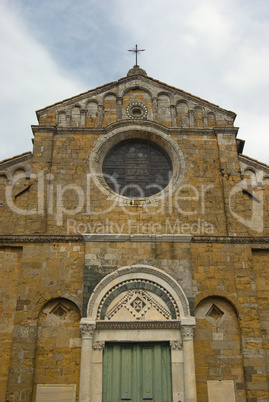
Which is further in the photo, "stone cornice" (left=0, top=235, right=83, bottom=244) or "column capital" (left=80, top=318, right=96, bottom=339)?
"stone cornice" (left=0, top=235, right=83, bottom=244)

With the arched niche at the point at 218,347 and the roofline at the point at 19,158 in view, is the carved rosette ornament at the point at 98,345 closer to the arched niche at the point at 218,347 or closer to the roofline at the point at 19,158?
the arched niche at the point at 218,347

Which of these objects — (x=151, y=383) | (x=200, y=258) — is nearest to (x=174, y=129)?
(x=200, y=258)

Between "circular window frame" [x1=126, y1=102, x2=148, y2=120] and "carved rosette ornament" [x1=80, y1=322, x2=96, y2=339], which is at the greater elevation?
"circular window frame" [x1=126, y1=102, x2=148, y2=120]

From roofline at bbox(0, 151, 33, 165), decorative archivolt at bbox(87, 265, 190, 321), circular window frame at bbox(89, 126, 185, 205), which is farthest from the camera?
roofline at bbox(0, 151, 33, 165)

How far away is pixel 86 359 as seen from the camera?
945 centimetres

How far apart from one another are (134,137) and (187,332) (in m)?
5.66

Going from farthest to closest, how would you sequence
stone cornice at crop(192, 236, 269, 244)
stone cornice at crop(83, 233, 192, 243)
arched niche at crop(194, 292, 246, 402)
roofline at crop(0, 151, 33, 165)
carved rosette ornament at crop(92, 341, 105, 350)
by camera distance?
roofline at crop(0, 151, 33, 165) < stone cornice at crop(192, 236, 269, 244) < stone cornice at crop(83, 233, 192, 243) < carved rosette ornament at crop(92, 341, 105, 350) < arched niche at crop(194, 292, 246, 402)

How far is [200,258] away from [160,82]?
5.67m

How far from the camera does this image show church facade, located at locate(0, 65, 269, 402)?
956 cm

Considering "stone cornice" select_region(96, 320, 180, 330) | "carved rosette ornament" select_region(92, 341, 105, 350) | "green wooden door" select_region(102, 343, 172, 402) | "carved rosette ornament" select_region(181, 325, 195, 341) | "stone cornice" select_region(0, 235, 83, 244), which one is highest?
"stone cornice" select_region(0, 235, 83, 244)

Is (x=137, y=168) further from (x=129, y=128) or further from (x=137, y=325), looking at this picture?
(x=137, y=325)

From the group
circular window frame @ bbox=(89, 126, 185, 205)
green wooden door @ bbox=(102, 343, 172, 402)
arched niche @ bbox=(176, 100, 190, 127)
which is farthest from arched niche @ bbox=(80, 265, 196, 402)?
arched niche @ bbox=(176, 100, 190, 127)

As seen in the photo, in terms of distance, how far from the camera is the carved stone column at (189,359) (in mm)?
9180

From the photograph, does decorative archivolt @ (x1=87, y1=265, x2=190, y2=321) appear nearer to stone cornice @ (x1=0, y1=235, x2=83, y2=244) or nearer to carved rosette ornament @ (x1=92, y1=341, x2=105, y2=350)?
carved rosette ornament @ (x1=92, y1=341, x2=105, y2=350)
